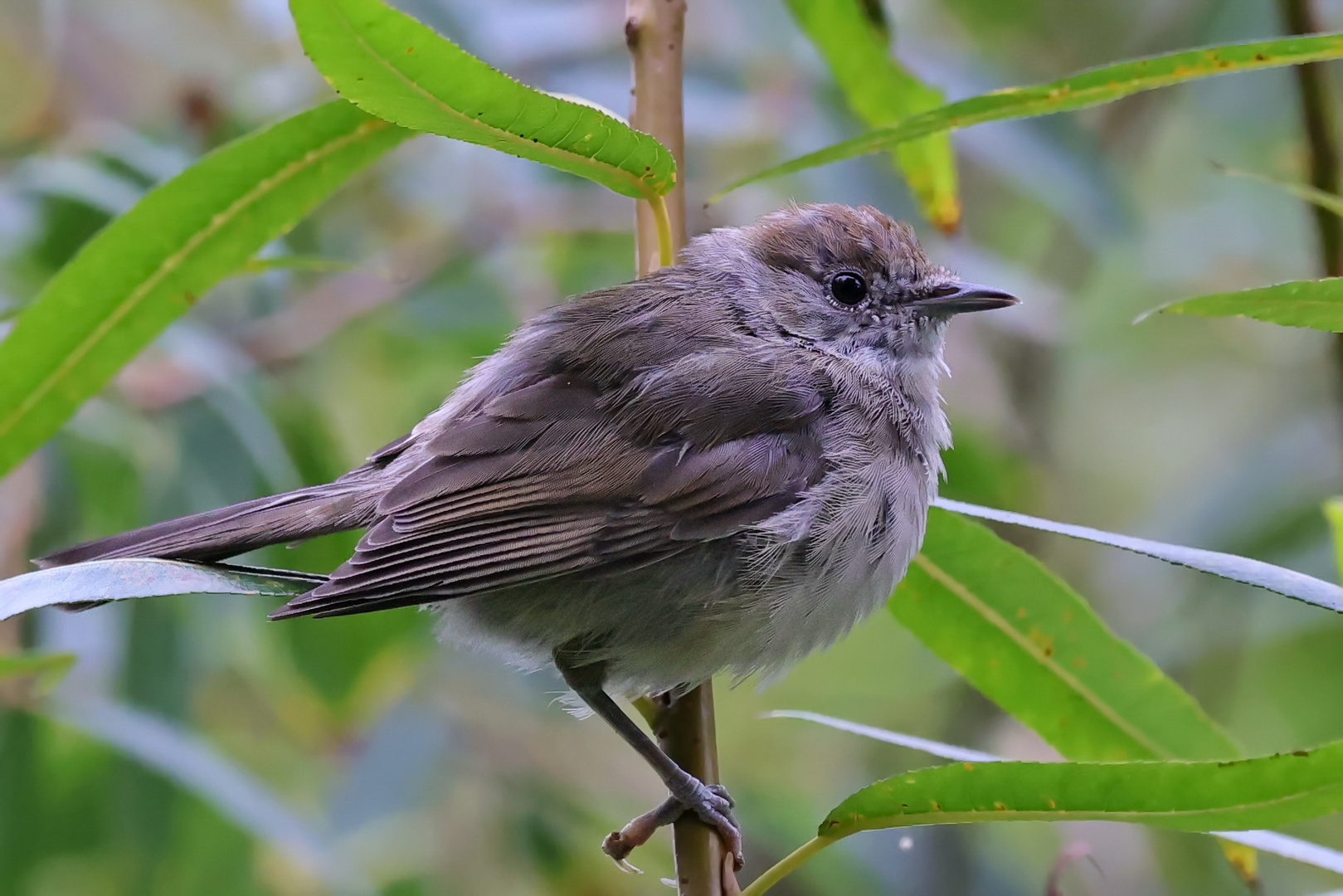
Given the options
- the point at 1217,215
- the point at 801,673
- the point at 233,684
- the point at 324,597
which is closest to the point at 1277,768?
the point at 324,597

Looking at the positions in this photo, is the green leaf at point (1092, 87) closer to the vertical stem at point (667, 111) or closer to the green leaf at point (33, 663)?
the vertical stem at point (667, 111)

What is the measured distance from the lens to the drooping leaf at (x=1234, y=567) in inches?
66.2

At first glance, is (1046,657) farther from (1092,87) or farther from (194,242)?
(194,242)

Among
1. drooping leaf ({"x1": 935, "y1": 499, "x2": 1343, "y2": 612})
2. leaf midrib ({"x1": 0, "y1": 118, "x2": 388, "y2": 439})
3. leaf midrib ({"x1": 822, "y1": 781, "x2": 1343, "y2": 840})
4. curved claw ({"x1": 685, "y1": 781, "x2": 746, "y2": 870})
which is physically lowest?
leaf midrib ({"x1": 822, "y1": 781, "x2": 1343, "y2": 840})

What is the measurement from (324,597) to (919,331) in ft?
4.69

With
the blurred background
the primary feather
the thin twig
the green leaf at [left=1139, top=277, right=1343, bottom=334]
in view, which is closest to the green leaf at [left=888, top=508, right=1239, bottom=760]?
the primary feather

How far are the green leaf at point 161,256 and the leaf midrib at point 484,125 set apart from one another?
51 cm

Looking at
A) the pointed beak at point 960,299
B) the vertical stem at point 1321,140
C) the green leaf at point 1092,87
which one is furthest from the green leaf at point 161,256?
the vertical stem at point 1321,140

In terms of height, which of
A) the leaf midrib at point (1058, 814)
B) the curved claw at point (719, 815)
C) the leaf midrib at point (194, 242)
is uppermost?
the leaf midrib at point (194, 242)

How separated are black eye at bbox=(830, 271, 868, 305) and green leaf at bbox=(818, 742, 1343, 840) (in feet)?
4.26

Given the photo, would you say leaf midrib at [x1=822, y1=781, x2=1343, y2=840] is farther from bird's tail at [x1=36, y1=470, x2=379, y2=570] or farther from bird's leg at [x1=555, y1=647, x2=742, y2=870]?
bird's tail at [x1=36, y1=470, x2=379, y2=570]

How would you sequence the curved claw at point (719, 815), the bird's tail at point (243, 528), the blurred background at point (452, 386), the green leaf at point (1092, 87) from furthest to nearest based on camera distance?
the blurred background at point (452, 386) → the bird's tail at point (243, 528) → the curved claw at point (719, 815) → the green leaf at point (1092, 87)

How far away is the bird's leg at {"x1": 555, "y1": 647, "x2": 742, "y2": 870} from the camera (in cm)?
196

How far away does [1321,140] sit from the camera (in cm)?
268
